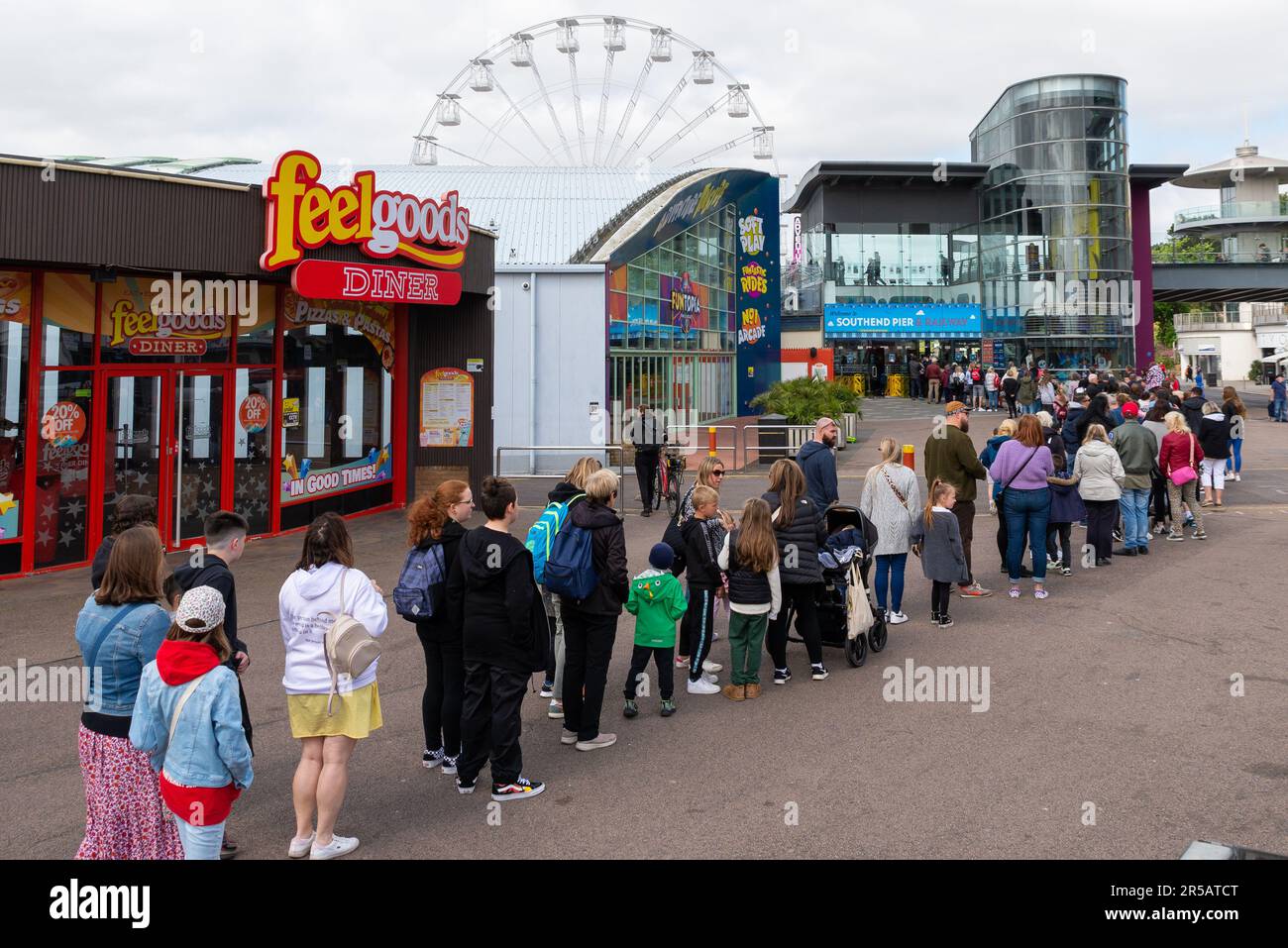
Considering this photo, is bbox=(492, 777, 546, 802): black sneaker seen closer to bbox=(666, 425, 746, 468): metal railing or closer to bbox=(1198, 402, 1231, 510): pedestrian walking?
bbox=(1198, 402, 1231, 510): pedestrian walking

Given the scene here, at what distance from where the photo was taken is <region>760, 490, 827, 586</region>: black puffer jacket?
26.0 ft

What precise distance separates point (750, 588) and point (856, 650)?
1.41 metres

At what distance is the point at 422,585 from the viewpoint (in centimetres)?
592

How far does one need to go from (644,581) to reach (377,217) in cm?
901

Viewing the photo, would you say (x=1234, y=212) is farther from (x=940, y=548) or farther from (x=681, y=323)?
(x=940, y=548)

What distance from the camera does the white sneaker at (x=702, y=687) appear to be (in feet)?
26.0

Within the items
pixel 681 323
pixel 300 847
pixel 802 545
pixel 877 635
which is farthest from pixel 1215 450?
pixel 681 323

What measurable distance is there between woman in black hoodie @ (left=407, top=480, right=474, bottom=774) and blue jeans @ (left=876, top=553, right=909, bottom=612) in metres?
4.67

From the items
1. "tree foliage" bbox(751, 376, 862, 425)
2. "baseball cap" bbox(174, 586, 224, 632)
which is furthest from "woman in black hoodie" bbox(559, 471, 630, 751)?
"tree foliage" bbox(751, 376, 862, 425)

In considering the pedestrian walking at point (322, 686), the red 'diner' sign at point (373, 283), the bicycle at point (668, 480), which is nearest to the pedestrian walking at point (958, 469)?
the bicycle at point (668, 480)

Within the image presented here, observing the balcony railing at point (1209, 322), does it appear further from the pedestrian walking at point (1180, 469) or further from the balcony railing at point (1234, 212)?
the pedestrian walking at point (1180, 469)

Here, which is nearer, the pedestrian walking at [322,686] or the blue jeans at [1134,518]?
the pedestrian walking at [322,686]

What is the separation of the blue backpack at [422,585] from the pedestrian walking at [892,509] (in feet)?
15.2
